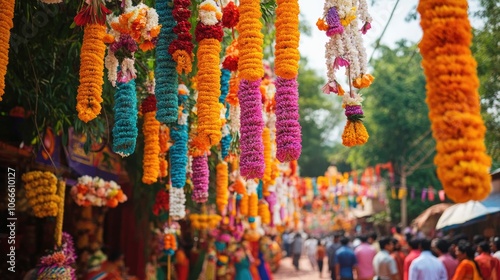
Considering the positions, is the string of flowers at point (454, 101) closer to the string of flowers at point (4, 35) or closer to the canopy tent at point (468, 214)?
the string of flowers at point (4, 35)

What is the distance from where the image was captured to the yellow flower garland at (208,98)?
2947 millimetres

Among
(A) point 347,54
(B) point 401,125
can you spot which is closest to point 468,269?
(A) point 347,54

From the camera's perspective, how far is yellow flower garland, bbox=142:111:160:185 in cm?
371

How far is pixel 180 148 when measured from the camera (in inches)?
158

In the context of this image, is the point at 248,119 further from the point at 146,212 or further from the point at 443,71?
the point at 146,212

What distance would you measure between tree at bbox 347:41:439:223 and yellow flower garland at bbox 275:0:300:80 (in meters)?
18.9

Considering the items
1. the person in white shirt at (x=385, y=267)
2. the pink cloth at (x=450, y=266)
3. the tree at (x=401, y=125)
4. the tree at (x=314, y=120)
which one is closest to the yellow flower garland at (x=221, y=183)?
the pink cloth at (x=450, y=266)

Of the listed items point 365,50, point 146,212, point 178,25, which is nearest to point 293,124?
point 365,50

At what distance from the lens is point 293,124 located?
9.55 feet

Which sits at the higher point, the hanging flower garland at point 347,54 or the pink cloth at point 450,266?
the hanging flower garland at point 347,54

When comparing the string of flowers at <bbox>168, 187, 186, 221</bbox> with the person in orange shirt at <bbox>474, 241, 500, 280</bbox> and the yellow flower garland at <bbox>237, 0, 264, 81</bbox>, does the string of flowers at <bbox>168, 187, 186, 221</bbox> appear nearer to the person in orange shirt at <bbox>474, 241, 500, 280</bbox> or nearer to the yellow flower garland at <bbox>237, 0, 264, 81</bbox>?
the yellow flower garland at <bbox>237, 0, 264, 81</bbox>

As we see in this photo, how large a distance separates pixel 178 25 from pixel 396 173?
20.4 m

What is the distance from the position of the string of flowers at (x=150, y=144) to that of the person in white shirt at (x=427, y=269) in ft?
14.2

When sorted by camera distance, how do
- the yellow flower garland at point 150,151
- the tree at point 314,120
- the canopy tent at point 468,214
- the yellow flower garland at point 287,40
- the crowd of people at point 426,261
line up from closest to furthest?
the yellow flower garland at point 287,40 → the yellow flower garland at point 150,151 → the crowd of people at point 426,261 → the canopy tent at point 468,214 → the tree at point 314,120
